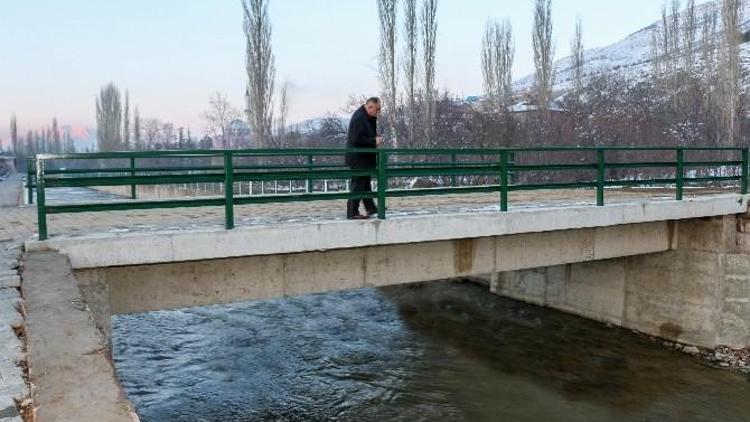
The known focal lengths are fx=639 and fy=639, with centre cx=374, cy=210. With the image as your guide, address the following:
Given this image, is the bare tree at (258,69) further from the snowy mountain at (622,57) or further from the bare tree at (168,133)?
the bare tree at (168,133)

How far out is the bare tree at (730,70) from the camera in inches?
1190

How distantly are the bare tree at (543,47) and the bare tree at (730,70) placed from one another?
8370mm

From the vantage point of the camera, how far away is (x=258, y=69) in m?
31.9

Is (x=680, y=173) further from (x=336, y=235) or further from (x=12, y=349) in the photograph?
(x=12, y=349)

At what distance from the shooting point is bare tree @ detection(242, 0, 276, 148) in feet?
105

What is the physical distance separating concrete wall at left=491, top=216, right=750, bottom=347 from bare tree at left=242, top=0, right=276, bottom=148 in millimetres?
21460

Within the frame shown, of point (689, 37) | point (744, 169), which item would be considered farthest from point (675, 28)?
point (744, 169)

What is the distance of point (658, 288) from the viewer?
1255cm

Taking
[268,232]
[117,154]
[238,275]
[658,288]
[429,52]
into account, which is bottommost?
[658,288]

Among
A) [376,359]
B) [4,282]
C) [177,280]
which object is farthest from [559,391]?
[4,282]

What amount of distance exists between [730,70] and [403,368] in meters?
28.0

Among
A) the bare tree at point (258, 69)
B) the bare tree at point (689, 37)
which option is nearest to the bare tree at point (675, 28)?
the bare tree at point (689, 37)

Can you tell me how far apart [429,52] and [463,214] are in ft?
80.8

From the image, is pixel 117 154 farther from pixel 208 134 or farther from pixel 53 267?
pixel 208 134
